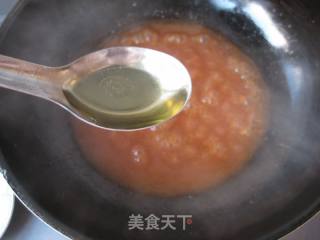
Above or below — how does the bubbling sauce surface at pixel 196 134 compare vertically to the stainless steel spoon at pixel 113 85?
below

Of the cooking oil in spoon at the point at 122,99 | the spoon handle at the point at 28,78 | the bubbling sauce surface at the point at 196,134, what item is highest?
the spoon handle at the point at 28,78

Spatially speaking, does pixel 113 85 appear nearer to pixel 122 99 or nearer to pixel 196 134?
pixel 122 99

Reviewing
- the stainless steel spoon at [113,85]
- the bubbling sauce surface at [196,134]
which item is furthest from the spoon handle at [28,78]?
the bubbling sauce surface at [196,134]

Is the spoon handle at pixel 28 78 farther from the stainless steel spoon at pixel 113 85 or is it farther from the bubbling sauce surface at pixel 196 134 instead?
the bubbling sauce surface at pixel 196 134

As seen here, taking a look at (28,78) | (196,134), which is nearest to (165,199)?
(196,134)

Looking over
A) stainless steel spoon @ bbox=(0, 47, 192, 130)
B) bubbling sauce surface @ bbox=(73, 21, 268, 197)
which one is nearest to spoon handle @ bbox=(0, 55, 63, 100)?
stainless steel spoon @ bbox=(0, 47, 192, 130)
